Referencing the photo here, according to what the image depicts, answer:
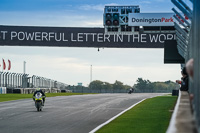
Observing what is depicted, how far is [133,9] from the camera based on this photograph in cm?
4312

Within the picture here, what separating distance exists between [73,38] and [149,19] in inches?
284

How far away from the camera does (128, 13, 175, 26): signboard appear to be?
138 ft

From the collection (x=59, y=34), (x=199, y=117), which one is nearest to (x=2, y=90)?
(x=59, y=34)

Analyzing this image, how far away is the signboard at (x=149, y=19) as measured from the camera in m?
41.9

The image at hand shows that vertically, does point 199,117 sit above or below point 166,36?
below

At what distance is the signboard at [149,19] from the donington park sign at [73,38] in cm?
111

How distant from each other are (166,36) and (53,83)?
146 ft

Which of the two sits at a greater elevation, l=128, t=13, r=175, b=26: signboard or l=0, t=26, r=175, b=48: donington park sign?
l=128, t=13, r=175, b=26: signboard

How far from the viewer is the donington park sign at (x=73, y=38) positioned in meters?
41.2

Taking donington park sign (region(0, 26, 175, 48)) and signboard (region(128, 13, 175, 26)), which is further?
signboard (region(128, 13, 175, 26))

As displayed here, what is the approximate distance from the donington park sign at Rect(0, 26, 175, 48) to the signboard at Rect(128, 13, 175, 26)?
3.65 ft

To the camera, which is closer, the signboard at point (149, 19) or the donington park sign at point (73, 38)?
the donington park sign at point (73, 38)

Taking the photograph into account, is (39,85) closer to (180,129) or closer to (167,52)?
(167,52)

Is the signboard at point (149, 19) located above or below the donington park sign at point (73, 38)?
above
